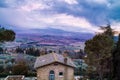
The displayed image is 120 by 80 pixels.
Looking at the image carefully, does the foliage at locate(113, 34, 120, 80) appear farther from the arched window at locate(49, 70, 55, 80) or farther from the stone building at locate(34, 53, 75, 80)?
the arched window at locate(49, 70, 55, 80)

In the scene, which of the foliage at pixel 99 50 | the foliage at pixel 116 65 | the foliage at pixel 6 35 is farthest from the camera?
the foliage at pixel 99 50

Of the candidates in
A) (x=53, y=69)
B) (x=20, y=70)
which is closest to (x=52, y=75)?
(x=53, y=69)

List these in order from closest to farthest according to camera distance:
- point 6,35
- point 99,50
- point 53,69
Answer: point 6,35
point 99,50
point 53,69

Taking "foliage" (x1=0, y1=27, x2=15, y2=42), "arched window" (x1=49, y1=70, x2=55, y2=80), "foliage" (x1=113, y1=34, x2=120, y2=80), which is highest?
"foliage" (x1=0, y1=27, x2=15, y2=42)

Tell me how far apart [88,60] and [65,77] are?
5673 mm

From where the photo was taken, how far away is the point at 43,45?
99.2m

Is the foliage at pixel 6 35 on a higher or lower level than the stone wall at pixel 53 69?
higher

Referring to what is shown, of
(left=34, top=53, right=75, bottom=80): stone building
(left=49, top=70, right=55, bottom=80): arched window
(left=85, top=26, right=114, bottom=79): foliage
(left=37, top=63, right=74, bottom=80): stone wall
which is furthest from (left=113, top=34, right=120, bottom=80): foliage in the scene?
(left=49, top=70, right=55, bottom=80): arched window

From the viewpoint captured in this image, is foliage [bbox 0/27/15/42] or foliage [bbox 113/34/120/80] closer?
foliage [bbox 113/34/120/80]

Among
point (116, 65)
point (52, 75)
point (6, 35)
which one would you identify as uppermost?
point (6, 35)

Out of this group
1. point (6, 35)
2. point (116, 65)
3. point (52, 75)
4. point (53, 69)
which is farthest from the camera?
point (52, 75)

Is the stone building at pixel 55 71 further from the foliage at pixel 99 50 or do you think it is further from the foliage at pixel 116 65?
the foliage at pixel 116 65

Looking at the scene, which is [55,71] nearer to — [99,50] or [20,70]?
[99,50]

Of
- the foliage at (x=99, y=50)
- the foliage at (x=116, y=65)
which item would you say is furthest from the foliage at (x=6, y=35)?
the foliage at (x=116, y=65)
